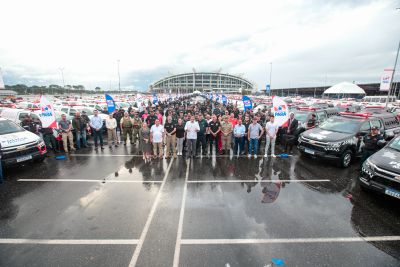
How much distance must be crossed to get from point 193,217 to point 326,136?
5.94 metres

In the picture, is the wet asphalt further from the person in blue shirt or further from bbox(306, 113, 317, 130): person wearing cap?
bbox(306, 113, 317, 130): person wearing cap

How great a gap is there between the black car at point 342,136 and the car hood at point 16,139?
9981 mm

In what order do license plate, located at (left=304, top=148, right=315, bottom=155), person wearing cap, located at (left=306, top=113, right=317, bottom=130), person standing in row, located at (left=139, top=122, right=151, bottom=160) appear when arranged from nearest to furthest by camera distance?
license plate, located at (left=304, top=148, right=315, bottom=155) → person standing in row, located at (left=139, top=122, right=151, bottom=160) → person wearing cap, located at (left=306, top=113, right=317, bottom=130)

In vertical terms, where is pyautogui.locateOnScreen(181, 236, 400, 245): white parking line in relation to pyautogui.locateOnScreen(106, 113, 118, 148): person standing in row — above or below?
below

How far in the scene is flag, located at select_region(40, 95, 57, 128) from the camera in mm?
8391

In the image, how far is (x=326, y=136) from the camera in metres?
7.36

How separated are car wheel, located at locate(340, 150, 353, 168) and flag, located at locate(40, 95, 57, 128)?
453 inches

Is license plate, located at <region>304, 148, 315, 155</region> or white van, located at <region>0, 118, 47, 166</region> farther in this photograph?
license plate, located at <region>304, 148, 315, 155</region>

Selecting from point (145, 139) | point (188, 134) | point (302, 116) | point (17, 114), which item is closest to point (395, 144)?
point (302, 116)

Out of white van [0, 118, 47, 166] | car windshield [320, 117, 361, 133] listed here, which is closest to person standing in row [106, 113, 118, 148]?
white van [0, 118, 47, 166]

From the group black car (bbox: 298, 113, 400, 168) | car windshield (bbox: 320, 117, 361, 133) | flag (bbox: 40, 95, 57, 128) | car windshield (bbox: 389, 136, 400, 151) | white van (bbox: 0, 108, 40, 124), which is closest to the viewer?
car windshield (bbox: 389, 136, 400, 151)

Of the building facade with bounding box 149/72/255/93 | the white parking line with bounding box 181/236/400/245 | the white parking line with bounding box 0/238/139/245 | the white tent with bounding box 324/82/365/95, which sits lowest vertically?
the white parking line with bounding box 181/236/400/245

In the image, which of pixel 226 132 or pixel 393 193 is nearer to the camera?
pixel 393 193

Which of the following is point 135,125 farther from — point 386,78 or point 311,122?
point 386,78
